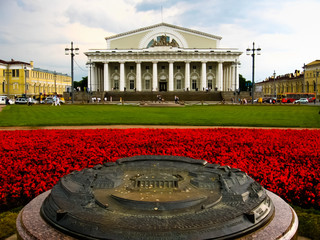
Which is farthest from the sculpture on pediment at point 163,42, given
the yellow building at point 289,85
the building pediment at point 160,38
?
the yellow building at point 289,85

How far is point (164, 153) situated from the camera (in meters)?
7.67

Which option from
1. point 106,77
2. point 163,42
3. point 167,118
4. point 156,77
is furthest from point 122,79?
point 167,118

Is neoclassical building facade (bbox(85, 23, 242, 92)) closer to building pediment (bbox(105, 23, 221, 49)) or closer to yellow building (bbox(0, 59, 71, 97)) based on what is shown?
building pediment (bbox(105, 23, 221, 49))

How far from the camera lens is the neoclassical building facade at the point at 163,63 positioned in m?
68.6

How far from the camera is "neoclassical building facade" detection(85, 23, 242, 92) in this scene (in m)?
68.6

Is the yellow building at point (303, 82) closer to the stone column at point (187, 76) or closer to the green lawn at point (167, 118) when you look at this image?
the stone column at point (187, 76)

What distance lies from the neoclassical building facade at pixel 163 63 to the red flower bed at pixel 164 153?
6002 cm

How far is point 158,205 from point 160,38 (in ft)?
237

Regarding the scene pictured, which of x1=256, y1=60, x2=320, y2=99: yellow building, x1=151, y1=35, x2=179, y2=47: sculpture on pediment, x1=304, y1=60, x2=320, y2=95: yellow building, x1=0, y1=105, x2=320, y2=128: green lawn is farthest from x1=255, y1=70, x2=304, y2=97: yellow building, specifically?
x1=0, y1=105, x2=320, y2=128: green lawn

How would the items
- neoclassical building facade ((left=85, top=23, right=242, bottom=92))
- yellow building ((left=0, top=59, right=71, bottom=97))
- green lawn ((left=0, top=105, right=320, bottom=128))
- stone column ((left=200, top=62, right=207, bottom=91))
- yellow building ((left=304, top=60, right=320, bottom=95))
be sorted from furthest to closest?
1. yellow building ((left=304, top=60, right=320, bottom=95))
2. yellow building ((left=0, top=59, right=71, bottom=97))
3. stone column ((left=200, top=62, right=207, bottom=91))
4. neoclassical building facade ((left=85, top=23, right=242, bottom=92))
5. green lawn ((left=0, top=105, right=320, bottom=128))

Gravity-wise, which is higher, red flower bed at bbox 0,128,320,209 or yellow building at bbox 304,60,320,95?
yellow building at bbox 304,60,320,95

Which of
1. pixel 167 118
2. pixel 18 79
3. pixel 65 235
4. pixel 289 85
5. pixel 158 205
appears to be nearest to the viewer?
pixel 65 235

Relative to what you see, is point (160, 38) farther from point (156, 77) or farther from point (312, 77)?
point (312, 77)

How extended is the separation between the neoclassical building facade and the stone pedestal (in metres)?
66.3
